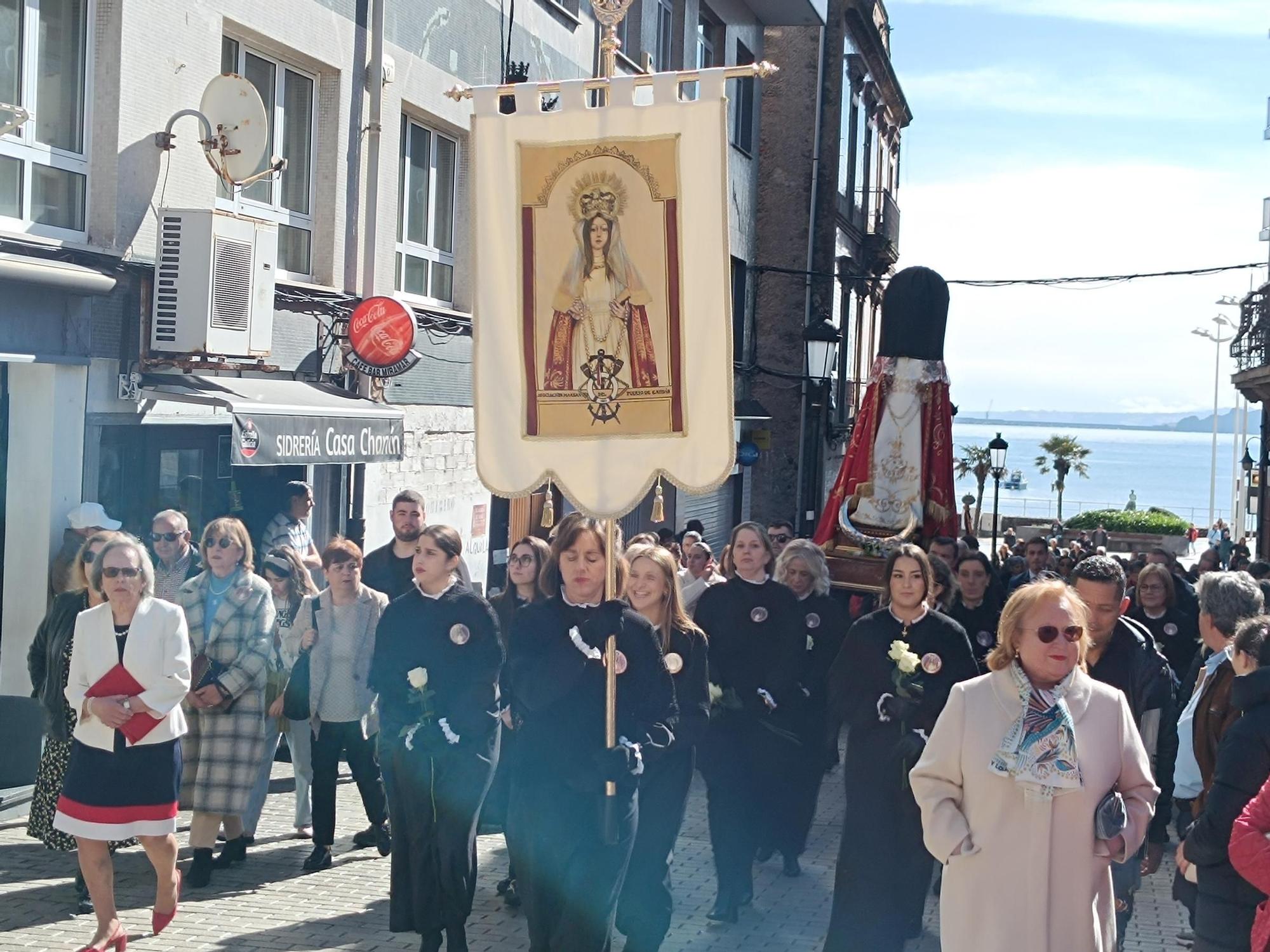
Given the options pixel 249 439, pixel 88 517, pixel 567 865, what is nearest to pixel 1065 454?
pixel 249 439

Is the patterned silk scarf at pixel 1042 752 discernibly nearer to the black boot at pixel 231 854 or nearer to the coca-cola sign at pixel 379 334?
the black boot at pixel 231 854

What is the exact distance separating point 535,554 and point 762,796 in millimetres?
1892

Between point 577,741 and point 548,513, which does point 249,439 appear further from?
point 577,741

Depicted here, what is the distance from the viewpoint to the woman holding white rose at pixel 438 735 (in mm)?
7125

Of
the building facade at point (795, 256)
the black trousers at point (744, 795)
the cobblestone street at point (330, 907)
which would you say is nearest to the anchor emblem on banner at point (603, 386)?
the black trousers at point (744, 795)

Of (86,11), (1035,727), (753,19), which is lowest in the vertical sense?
(1035,727)

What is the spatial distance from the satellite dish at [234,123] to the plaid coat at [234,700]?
12.1ft

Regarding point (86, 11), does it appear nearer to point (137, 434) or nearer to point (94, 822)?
point (137, 434)

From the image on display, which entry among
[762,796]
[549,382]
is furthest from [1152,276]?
[549,382]

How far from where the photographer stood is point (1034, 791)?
16.7ft

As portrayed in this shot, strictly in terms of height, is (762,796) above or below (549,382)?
below

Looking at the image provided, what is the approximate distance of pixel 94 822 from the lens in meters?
6.86

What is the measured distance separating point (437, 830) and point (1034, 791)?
3086 mm

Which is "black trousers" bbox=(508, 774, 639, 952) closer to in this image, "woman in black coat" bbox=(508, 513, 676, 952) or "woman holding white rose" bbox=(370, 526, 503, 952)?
"woman in black coat" bbox=(508, 513, 676, 952)
